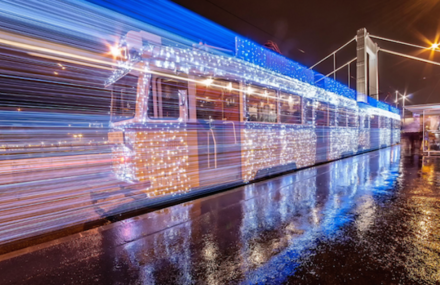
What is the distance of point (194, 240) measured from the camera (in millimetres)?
2104

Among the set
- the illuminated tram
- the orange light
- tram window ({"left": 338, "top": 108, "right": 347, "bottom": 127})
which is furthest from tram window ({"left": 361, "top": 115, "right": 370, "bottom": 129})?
the orange light

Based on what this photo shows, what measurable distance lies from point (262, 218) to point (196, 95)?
2.02 meters

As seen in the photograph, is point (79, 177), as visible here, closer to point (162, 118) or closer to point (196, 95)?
point (162, 118)

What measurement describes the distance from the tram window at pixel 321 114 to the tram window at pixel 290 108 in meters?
1.06

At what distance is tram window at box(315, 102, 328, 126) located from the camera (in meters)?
5.95

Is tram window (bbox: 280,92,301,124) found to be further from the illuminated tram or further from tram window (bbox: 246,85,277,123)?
tram window (bbox: 246,85,277,123)

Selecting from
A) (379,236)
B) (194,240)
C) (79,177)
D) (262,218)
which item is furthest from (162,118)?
(379,236)

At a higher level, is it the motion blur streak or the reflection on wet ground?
the motion blur streak

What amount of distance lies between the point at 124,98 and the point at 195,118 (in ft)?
3.63

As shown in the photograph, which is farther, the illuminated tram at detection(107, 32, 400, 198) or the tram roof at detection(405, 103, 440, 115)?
the tram roof at detection(405, 103, 440, 115)

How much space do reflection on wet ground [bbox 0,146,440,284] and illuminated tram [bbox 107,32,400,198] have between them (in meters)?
0.65

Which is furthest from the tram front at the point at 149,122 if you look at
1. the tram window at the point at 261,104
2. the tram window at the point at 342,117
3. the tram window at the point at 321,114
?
the tram window at the point at 342,117

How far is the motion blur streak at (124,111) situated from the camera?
6.66 feet

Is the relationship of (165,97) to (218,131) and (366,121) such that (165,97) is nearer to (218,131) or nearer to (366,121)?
(218,131)
